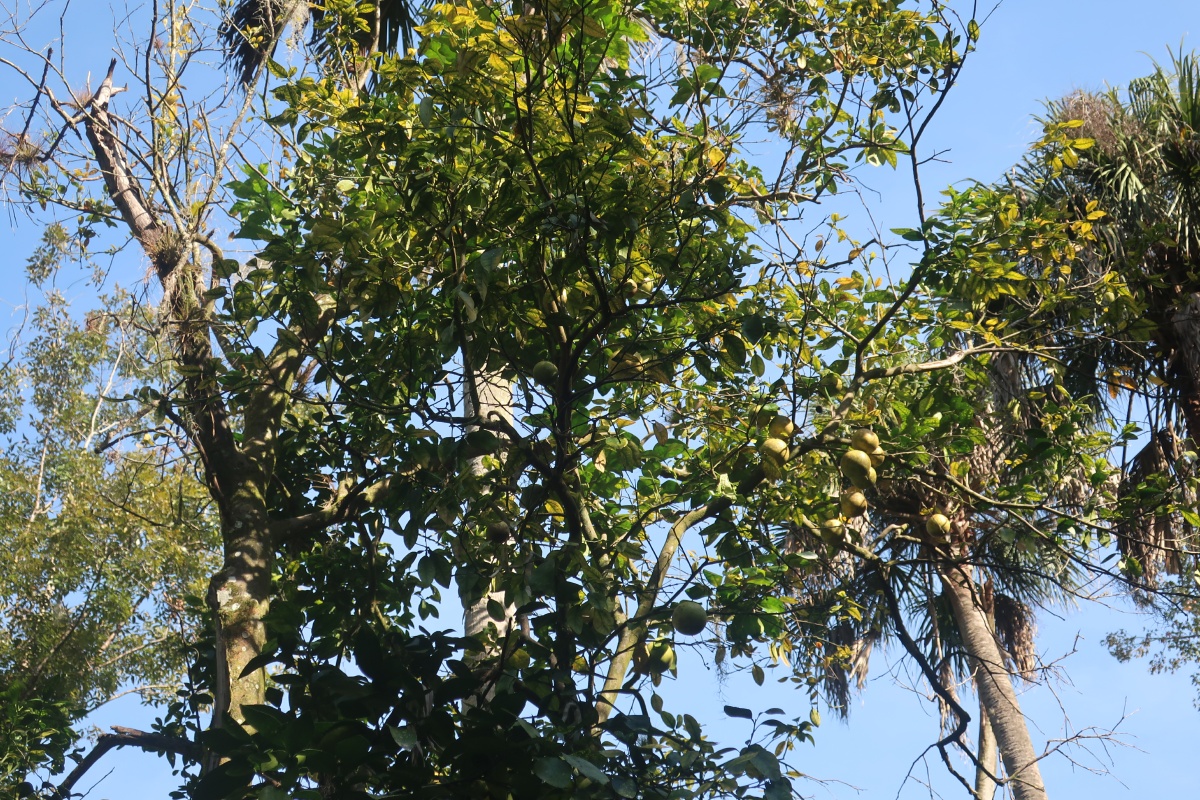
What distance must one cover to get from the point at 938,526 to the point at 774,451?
3.70 ft

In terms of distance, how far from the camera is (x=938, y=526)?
12.8 feet

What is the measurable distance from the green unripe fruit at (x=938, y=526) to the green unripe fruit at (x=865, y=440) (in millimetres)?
746

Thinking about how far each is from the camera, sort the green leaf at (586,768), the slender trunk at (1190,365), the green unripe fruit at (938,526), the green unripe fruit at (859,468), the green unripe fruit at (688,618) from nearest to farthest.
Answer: the green leaf at (586,768) → the green unripe fruit at (688,618) → the green unripe fruit at (859,468) → the green unripe fruit at (938,526) → the slender trunk at (1190,365)

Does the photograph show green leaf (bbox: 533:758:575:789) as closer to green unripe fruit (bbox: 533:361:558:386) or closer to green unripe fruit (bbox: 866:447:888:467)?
green unripe fruit (bbox: 533:361:558:386)

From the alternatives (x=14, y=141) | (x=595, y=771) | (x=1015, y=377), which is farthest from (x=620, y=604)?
(x=1015, y=377)

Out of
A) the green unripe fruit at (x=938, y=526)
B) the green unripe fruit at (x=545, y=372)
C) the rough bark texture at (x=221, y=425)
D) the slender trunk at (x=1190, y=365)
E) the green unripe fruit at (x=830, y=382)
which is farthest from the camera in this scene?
the slender trunk at (x=1190, y=365)

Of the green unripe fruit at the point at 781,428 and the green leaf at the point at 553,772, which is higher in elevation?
the green unripe fruit at the point at 781,428

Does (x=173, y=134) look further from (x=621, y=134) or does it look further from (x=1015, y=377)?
(x=1015, y=377)

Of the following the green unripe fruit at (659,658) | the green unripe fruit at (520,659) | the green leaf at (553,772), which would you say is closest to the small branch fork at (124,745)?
the green unripe fruit at (520,659)

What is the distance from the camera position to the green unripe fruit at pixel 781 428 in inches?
131

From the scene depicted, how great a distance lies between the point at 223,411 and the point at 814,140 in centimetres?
240

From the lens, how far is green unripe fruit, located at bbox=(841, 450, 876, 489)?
320cm

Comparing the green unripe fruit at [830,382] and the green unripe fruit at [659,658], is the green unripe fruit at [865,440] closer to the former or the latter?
the green unripe fruit at [830,382]

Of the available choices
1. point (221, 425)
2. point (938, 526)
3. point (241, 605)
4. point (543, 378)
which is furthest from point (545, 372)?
point (938, 526)
